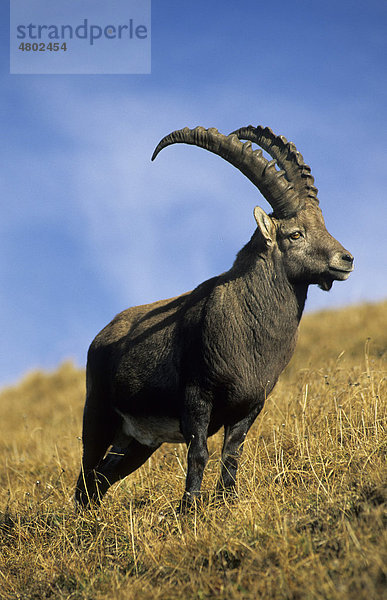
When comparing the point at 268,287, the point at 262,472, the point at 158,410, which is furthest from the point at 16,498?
the point at 268,287

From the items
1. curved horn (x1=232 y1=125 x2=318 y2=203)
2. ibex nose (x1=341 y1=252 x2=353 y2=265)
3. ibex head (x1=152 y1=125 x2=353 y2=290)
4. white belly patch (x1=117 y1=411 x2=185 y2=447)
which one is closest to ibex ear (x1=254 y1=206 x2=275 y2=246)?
ibex head (x1=152 y1=125 x2=353 y2=290)

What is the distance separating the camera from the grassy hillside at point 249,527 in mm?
3025

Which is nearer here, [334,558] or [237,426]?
[334,558]

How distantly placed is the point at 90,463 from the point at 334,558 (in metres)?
2.99

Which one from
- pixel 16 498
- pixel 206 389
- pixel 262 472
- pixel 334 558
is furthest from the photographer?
pixel 16 498

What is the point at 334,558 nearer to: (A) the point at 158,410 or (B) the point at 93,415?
(A) the point at 158,410

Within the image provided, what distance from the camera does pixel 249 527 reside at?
11.7ft

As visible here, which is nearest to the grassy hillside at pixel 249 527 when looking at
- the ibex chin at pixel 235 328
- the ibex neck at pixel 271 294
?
the ibex chin at pixel 235 328

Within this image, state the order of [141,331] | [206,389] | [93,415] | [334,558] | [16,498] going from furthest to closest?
1. [16,498]
2. [93,415]
3. [141,331]
4. [206,389]
5. [334,558]

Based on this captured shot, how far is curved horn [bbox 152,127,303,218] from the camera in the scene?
14.7ft

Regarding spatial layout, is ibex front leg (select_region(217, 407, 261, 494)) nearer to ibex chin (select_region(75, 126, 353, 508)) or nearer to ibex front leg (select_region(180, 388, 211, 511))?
ibex chin (select_region(75, 126, 353, 508))

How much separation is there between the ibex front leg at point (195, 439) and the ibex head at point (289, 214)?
1.22 meters

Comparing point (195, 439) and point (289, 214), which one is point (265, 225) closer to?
point (289, 214)

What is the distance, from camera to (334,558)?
9.97ft
